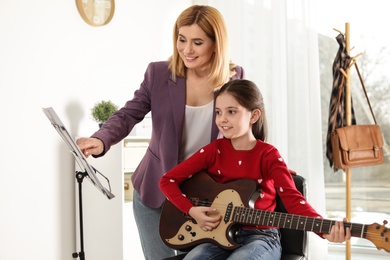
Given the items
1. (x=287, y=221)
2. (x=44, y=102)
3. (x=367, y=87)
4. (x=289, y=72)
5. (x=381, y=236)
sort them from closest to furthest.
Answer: (x=381, y=236) → (x=287, y=221) → (x=44, y=102) → (x=367, y=87) → (x=289, y=72)

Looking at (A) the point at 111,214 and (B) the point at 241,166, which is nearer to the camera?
(B) the point at 241,166

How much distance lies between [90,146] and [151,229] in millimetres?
379

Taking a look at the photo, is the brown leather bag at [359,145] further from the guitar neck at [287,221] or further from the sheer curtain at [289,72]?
the guitar neck at [287,221]

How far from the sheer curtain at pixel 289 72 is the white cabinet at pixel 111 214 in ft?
4.17

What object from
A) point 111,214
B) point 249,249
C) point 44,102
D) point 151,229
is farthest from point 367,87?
point 249,249

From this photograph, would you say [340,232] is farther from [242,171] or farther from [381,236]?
[242,171]

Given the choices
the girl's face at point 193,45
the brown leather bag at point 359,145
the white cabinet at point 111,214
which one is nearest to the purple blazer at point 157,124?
the girl's face at point 193,45

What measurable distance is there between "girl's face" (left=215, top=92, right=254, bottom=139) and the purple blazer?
3.7 inches

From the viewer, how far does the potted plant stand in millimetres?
3764

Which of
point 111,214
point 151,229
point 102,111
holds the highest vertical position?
point 102,111

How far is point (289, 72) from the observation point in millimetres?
4461

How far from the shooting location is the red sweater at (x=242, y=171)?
1.85 meters

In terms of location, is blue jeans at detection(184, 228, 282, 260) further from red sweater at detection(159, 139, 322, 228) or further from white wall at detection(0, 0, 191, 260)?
white wall at detection(0, 0, 191, 260)

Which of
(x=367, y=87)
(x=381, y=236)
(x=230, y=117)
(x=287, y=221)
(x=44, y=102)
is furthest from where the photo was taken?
(x=367, y=87)
